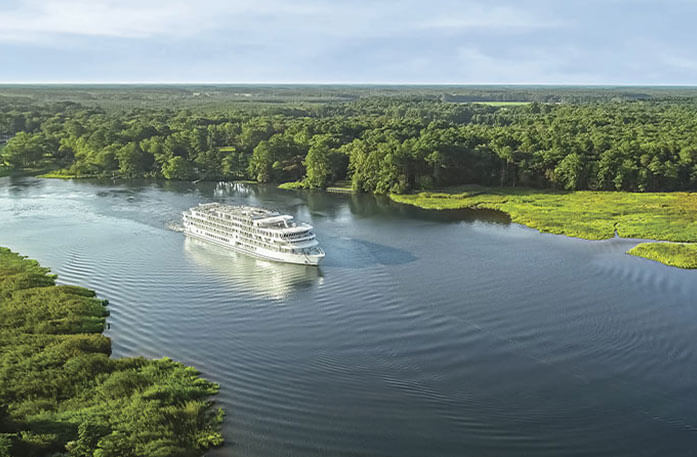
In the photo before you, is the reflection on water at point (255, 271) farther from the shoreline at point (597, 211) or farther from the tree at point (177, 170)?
the tree at point (177, 170)

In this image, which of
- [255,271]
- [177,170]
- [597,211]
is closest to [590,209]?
[597,211]

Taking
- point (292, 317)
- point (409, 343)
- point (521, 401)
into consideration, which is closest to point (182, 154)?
point (292, 317)

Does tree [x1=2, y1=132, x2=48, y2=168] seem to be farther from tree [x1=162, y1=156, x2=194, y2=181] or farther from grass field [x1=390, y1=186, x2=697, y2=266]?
grass field [x1=390, y1=186, x2=697, y2=266]

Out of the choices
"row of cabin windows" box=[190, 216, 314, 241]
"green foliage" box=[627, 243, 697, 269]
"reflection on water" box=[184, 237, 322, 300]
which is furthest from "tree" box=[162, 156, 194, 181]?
"green foliage" box=[627, 243, 697, 269]

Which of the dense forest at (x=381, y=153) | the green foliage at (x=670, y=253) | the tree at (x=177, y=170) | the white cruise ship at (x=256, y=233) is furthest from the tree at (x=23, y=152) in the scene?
the green foliage at (x=670, y=253)

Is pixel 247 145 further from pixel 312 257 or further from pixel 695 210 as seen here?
pixel 695 210

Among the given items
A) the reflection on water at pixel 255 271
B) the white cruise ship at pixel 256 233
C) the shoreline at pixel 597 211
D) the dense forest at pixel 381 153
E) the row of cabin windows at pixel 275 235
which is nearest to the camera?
the reflection on water at pixel 255 271

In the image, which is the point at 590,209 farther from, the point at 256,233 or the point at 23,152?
the point at 23,152
